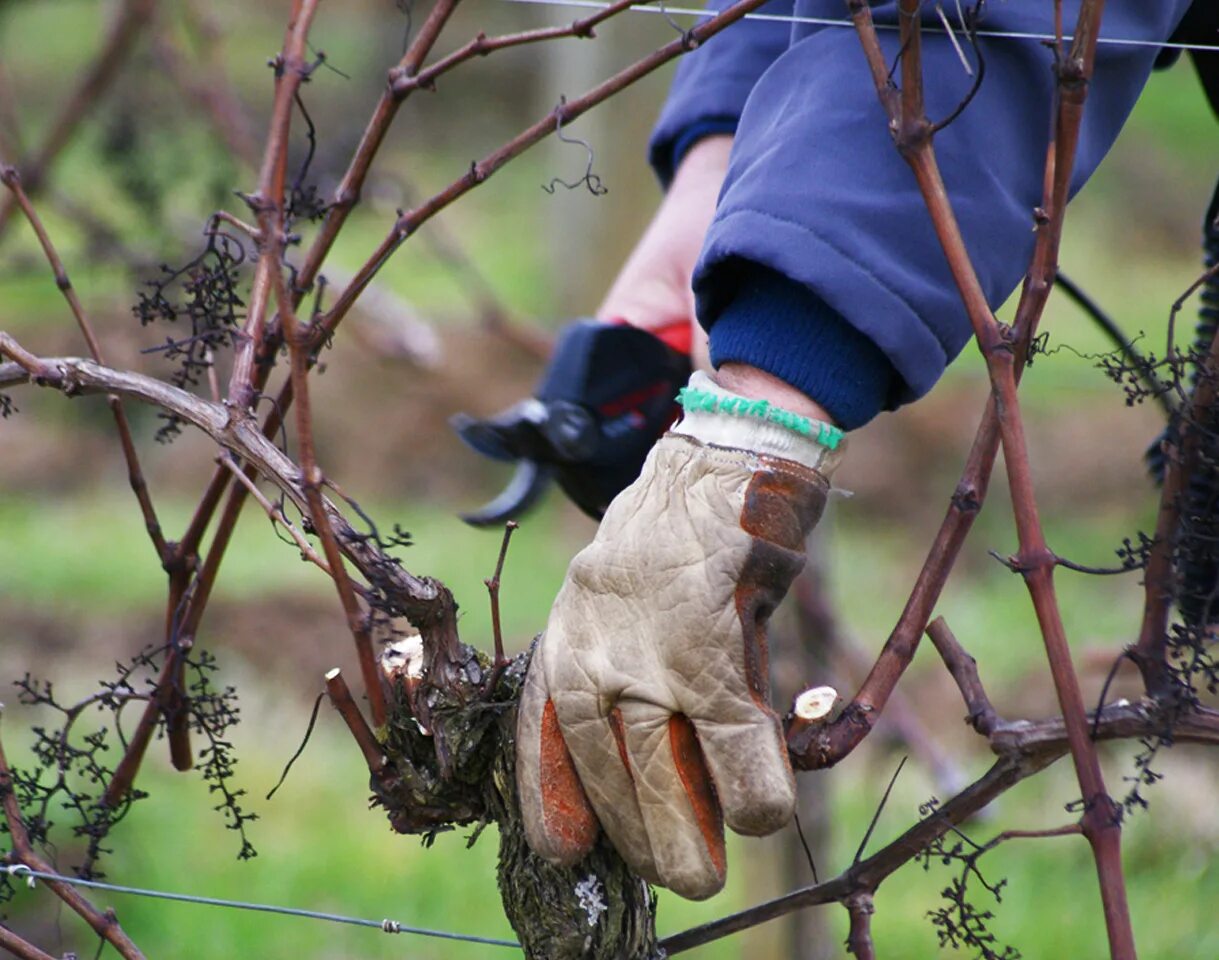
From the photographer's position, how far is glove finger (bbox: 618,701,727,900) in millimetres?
1183

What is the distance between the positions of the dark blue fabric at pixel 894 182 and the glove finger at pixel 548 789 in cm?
37

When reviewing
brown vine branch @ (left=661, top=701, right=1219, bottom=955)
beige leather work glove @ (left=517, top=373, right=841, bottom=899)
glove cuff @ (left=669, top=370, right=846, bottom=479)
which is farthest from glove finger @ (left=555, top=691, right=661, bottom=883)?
glove cuff @ (left=669, top=370, right=846, bottom=479)

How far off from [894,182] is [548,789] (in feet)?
1.98

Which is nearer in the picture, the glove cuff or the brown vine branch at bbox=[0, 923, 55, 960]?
the glove cuff

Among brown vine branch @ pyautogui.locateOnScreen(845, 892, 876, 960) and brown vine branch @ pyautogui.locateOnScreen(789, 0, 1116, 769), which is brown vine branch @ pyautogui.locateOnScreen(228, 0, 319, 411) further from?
brown vine branch @ pyautogui.locateOnScreen(845, 892, 876, 960)

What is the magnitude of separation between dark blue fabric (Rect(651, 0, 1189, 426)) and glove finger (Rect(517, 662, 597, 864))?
0.37m

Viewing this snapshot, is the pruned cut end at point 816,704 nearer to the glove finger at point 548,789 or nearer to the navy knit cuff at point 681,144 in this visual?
the glove finger at point 548,789

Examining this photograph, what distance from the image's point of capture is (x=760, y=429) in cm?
121

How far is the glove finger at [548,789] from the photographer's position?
1213mm

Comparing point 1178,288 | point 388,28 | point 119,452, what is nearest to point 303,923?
point 119,452

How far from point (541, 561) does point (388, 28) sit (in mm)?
7117

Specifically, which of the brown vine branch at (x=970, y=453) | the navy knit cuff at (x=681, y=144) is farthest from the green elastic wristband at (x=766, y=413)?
the navy knit cuff at (x=681, y=144)

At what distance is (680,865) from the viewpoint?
118 cm

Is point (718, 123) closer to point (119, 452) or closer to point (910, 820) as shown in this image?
point (910, 820)
